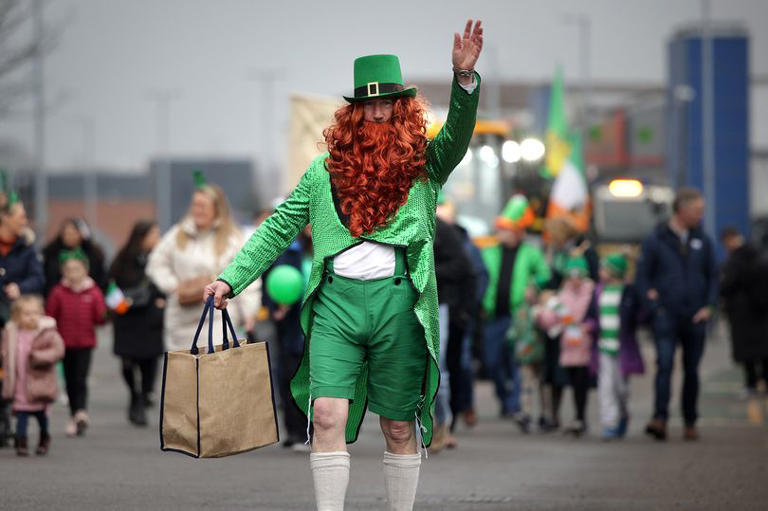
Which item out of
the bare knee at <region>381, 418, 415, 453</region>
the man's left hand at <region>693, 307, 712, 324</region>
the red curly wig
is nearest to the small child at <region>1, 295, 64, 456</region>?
the bare knee at <region>381, 418, 415, 453</region>

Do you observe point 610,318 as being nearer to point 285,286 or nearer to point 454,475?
point 285,286

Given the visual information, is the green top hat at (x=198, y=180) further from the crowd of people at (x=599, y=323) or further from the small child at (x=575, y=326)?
the small child at (x=575, y=326)

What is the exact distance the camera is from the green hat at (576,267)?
13.4m

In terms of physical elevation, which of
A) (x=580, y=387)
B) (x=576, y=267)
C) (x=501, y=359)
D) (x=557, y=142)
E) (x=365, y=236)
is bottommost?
(x=580, y=387)

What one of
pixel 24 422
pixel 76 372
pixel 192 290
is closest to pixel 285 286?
pixel 192 290

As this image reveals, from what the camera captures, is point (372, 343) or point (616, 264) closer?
point (372, 343)

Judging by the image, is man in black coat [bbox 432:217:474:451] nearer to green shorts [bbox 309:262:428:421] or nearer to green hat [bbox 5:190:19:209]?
green hat [bbox 5:190:19:209]

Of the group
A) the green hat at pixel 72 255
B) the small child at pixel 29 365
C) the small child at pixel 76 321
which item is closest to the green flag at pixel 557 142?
the green hat at pixel 72 255

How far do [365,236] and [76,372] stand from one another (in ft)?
22.9

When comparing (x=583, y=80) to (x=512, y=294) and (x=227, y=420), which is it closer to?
(x=512, y=294)

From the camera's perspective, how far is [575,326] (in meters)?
13.2

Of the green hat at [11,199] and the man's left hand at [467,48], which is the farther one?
the green hat at [11,199]

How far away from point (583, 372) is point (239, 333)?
2982mm

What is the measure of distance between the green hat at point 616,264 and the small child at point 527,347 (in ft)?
2.76
